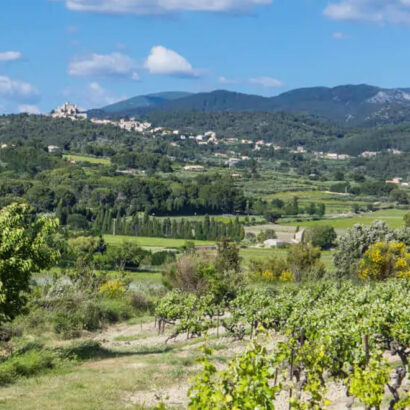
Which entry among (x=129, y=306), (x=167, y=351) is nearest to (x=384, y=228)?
(x=129, y=306)

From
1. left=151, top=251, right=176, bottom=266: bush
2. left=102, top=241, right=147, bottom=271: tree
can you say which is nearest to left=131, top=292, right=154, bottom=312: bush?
left=102, top=241, right=147, bottom=271: tree

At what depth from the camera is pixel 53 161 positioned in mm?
131750

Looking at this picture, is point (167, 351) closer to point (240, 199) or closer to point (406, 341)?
point (406, 341)

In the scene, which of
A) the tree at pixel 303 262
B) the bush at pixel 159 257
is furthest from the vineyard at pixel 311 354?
the bush at pixel 159 257

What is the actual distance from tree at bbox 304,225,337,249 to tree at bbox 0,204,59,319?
5675 cm

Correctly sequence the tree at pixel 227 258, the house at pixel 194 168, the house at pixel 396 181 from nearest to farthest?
→ the tree at pixel 227 258 → the house at pixel 396 181 → the house at pixel 194 168

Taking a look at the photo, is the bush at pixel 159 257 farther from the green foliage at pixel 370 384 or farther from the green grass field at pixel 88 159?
the green grass field at pixel 88 159

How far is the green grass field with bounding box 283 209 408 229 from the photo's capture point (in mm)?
81562

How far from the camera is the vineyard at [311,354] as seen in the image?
6.51 meters

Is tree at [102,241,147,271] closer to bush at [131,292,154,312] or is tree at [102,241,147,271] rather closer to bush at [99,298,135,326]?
bush at [131,292,154,312]

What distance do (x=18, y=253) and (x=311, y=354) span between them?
7978mm

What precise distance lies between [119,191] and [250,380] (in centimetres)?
10573

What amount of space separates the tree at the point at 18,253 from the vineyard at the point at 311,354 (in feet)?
14.4

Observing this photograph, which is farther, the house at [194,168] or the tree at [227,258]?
the house at [194,168]
